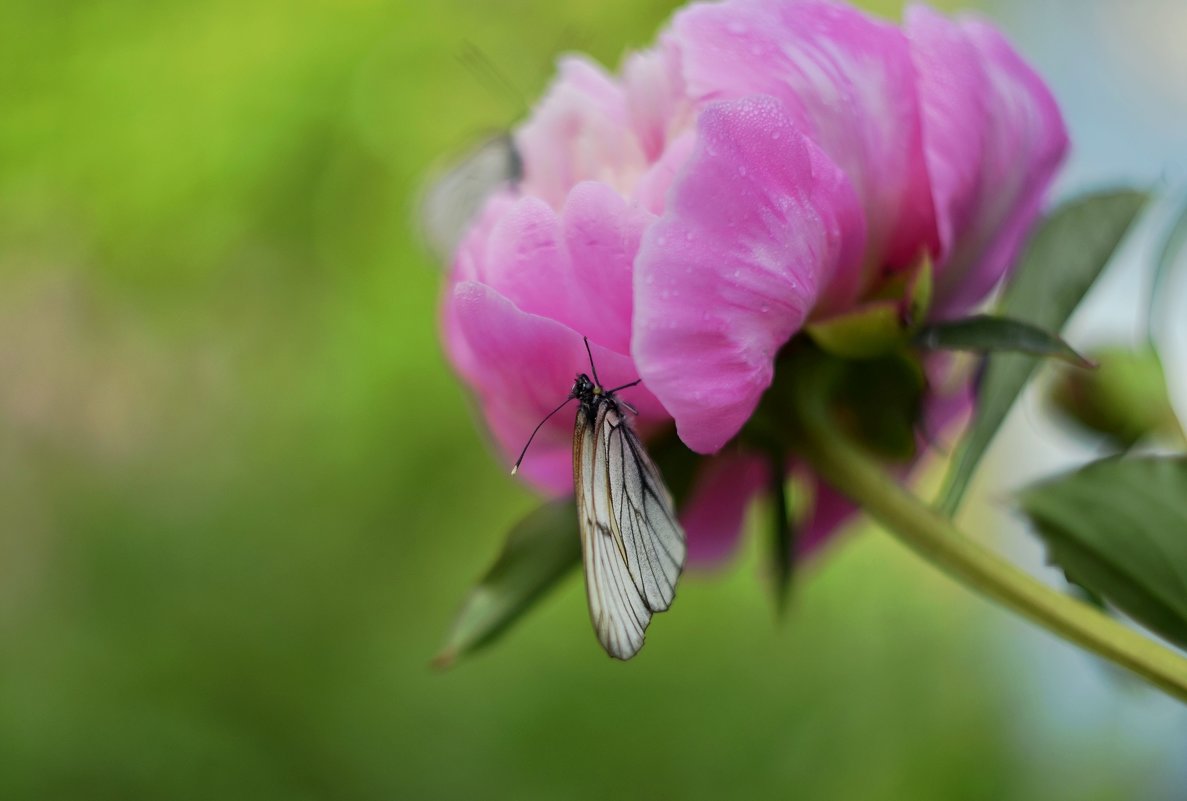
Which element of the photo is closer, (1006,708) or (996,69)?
(996,69)

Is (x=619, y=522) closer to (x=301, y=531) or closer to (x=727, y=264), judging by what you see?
(x=727, y=264)

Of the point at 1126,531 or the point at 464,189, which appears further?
the point at 464,189

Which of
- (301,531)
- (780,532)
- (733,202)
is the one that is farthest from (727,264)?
(301,531)

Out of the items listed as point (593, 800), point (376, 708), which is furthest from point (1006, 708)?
point (376, 708)

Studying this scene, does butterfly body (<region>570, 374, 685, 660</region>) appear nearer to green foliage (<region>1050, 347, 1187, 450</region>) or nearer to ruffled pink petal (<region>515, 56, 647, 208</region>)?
ruffled pink petal (<region>515, 56, 647, 208</region>)

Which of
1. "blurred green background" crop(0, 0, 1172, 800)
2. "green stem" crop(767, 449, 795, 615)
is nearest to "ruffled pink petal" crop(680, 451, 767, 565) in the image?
"green stem" crop(767, 449, 795, 615)

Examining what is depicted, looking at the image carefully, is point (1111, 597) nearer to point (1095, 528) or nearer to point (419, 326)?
point (1095, 528)
